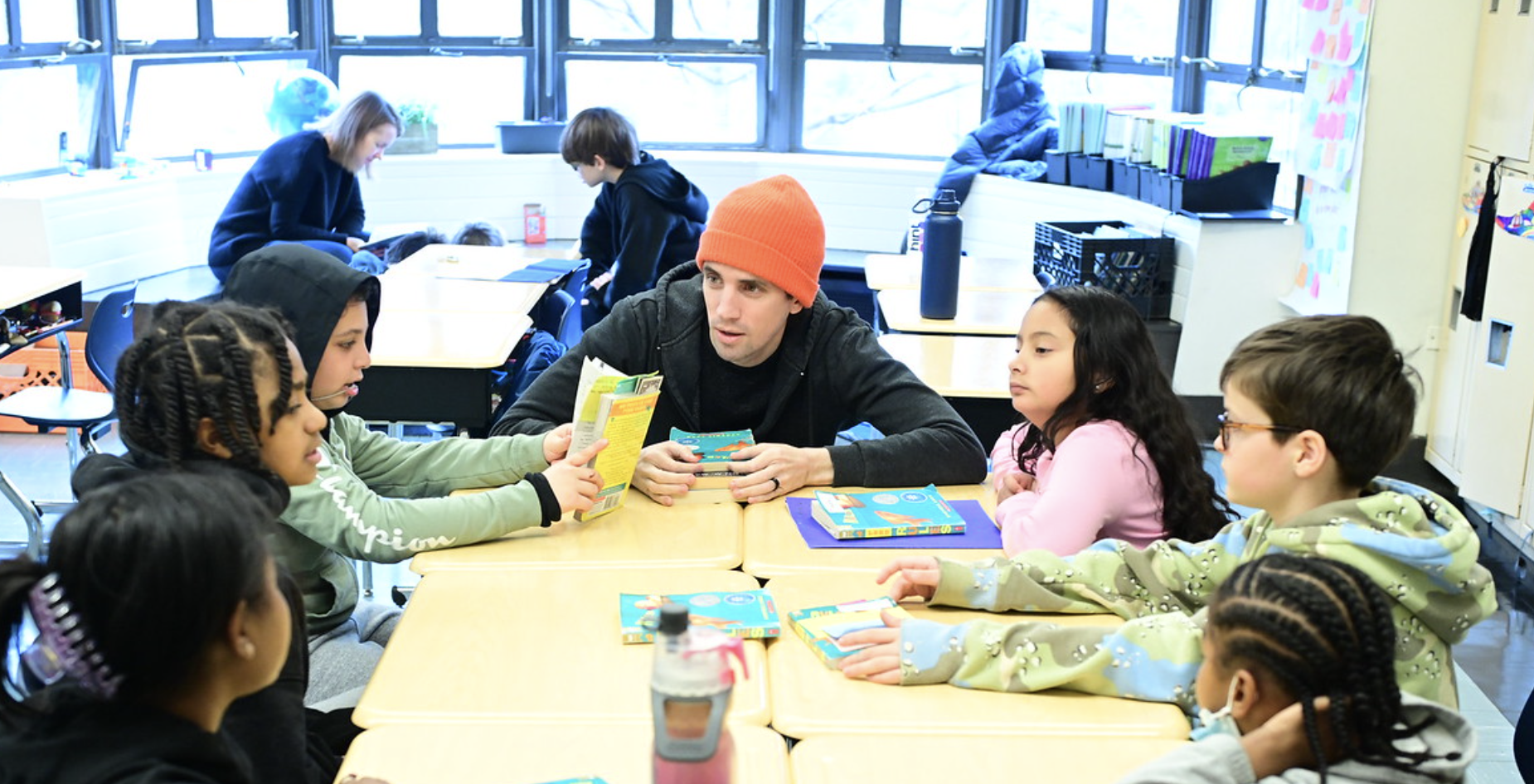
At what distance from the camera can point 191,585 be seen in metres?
1.20

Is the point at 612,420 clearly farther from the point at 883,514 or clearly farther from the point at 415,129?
the point at 415,129

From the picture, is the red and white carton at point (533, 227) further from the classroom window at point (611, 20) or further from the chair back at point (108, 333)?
the chair back at point (108, 333)

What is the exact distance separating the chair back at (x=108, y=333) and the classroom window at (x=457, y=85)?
3597mm

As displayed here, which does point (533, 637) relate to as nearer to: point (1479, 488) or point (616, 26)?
point (1479, 488)

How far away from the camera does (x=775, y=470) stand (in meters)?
2.60

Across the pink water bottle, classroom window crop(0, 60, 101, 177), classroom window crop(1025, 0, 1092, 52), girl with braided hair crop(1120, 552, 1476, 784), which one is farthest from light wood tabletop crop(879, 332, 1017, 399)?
classroom window crop(0, 60, 101, 177)

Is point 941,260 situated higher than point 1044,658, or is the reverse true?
point 941,260

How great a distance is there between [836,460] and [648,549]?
1.54ft

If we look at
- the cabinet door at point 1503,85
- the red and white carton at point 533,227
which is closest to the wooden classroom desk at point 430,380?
the cabinet door at point 1503,85

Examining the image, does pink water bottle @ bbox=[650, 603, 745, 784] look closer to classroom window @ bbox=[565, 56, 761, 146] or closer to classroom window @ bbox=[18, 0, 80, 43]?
classroom window @ bbox=[18, 0, 80, 43]

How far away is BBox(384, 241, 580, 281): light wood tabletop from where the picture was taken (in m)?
5.11

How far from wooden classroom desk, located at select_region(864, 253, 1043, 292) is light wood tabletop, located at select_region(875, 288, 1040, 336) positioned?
8 cm

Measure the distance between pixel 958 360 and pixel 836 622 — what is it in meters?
1.92

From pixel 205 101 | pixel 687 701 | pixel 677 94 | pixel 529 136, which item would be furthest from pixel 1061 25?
pixel 687 701
